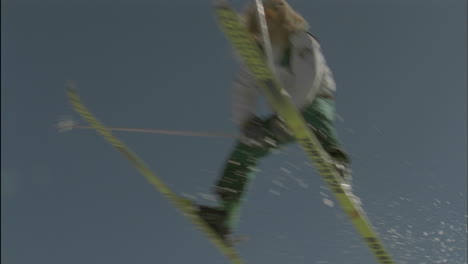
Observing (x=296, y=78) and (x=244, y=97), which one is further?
(x=244, y=97)

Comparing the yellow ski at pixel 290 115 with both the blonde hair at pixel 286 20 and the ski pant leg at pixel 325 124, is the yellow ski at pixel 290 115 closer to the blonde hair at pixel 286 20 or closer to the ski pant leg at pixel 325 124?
the ski pant leg at pixel 325 124

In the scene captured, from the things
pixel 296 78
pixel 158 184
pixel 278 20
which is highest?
pixel 278 20

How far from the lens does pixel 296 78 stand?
3770mm

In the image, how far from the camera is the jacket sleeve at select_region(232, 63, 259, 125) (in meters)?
3.87

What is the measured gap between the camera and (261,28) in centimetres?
365

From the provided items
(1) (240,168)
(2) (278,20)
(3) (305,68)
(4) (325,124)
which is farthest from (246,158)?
(2) (278,20)

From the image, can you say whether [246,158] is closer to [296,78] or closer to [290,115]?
[290,115]

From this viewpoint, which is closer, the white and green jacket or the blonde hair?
the white and green jacket

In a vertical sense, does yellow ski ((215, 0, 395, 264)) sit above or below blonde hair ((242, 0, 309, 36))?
below

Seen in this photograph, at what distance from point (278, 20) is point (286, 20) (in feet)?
0.18

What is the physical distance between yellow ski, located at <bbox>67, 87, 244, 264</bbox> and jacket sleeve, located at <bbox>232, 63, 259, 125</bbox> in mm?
720

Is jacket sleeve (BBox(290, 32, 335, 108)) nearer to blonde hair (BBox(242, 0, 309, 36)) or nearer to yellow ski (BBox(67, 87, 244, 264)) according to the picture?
blonde hair (BBox(242, 0, 309, 36))

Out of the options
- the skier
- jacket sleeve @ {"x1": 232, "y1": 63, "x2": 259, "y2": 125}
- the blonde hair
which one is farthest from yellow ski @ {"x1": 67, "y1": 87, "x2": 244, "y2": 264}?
the blonde hair

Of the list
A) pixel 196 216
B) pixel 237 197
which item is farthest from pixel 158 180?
pixel 237 197
